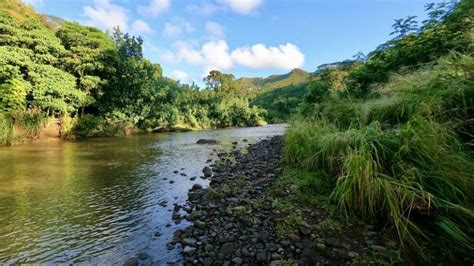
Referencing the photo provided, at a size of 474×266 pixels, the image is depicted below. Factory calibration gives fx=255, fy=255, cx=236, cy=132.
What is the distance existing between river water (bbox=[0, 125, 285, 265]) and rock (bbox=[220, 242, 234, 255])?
1.70 feet

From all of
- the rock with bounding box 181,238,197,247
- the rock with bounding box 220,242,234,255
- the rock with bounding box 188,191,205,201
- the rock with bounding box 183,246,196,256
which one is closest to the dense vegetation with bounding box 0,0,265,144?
the rock with bounding box 188,191,205,201

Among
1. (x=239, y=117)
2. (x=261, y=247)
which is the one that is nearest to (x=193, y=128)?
(x=239, y=117)

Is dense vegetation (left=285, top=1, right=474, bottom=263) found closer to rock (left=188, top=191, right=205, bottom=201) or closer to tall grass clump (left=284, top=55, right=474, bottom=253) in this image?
tall grass clump (left=284, top=55, right=474, bottom=253)

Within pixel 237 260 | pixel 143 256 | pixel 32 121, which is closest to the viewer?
pixel 237 260

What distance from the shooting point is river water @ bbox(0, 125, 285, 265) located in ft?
9.73

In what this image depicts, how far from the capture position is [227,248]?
280 cm

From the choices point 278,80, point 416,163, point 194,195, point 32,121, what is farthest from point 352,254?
point 278,80

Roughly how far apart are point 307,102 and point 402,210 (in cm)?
936

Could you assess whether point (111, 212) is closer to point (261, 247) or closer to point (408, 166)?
point (261, 247)

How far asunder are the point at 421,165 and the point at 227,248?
239cm

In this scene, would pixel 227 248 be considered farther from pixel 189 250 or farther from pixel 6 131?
pixel 6 131

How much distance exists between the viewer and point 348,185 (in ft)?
10.4

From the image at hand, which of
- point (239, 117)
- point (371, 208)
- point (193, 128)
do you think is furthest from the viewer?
point (239, 117)

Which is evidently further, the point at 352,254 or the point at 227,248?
the point at 227,248
